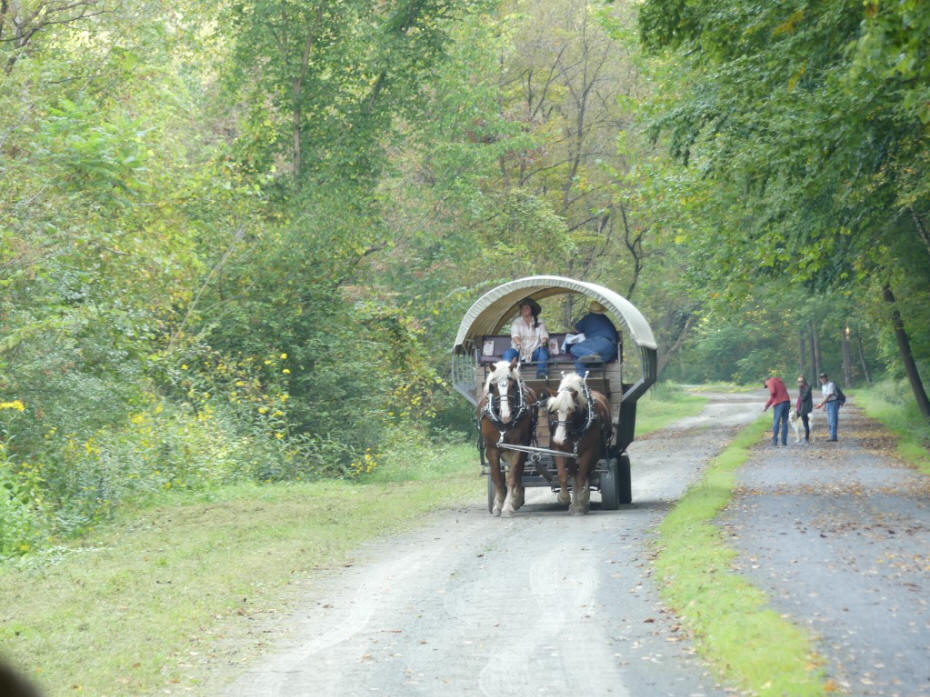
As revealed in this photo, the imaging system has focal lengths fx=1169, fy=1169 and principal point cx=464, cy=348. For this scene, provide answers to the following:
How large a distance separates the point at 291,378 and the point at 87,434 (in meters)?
8.32

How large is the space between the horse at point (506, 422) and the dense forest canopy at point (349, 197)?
4.40 metres

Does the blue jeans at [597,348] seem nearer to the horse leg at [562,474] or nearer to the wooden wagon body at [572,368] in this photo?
the wooden wagon body at [572,368]

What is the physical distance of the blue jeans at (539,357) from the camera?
58.2ft

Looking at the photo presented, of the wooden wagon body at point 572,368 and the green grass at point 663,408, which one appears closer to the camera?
the wooden wagon body at point 572,368

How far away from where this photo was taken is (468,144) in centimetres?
3441

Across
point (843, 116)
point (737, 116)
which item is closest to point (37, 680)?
point (843, 116)

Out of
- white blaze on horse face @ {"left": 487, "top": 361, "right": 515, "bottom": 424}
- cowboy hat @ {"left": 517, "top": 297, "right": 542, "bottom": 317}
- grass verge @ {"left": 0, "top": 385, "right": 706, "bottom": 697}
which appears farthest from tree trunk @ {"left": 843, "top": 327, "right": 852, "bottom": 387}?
white blaze on horse face @ {"left": 487, "top": 361, "right": 515, "bottom": 424}

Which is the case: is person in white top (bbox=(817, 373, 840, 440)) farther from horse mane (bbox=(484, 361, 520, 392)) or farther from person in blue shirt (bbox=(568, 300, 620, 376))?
horse mane (bbox=(484, 361, 520, 392))

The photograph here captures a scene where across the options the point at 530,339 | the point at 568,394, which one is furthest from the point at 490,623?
the point at 530,339

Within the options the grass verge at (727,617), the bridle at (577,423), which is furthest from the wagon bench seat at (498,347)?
the grass verge at (727,617)

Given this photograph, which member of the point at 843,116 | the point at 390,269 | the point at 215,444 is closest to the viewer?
the point at 843,116

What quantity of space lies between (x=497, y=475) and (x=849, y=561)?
663 cm

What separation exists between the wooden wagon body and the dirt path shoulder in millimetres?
1933

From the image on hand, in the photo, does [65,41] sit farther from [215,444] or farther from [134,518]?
[134,518]
